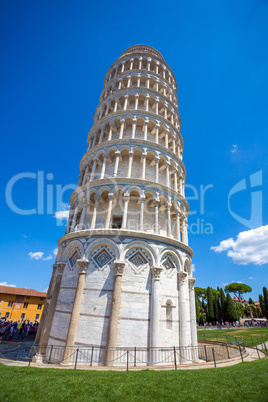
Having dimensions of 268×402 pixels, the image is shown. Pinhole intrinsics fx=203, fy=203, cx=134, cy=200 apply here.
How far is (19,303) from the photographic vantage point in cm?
4478

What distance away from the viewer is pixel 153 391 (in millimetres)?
6605

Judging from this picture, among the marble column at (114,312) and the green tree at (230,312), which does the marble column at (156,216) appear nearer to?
the marble column at (114,312)

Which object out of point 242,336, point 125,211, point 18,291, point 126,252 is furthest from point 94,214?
point 18,291

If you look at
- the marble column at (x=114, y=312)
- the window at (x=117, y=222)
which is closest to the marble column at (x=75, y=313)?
the marble column at (x=114, y=312)

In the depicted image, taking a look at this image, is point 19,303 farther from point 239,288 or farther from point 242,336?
point 239,288

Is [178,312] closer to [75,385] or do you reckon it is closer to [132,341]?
[132,341]

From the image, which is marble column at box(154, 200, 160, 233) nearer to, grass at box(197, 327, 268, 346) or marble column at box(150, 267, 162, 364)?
marble column at box(150, 267, 162, 364)

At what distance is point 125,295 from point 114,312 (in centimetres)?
120

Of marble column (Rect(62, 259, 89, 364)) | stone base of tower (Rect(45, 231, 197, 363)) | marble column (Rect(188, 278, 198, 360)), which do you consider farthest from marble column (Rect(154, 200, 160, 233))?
marble column (Rect(188, 278, 198, 360))

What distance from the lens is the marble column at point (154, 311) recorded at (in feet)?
38.5

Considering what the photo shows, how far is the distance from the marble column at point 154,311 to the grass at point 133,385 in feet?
10.5

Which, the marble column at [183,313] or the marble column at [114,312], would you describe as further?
the marble column at [183,313]

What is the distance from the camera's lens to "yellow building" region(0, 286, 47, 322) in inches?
1702

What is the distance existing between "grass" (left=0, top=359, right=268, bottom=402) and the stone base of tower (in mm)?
3408
